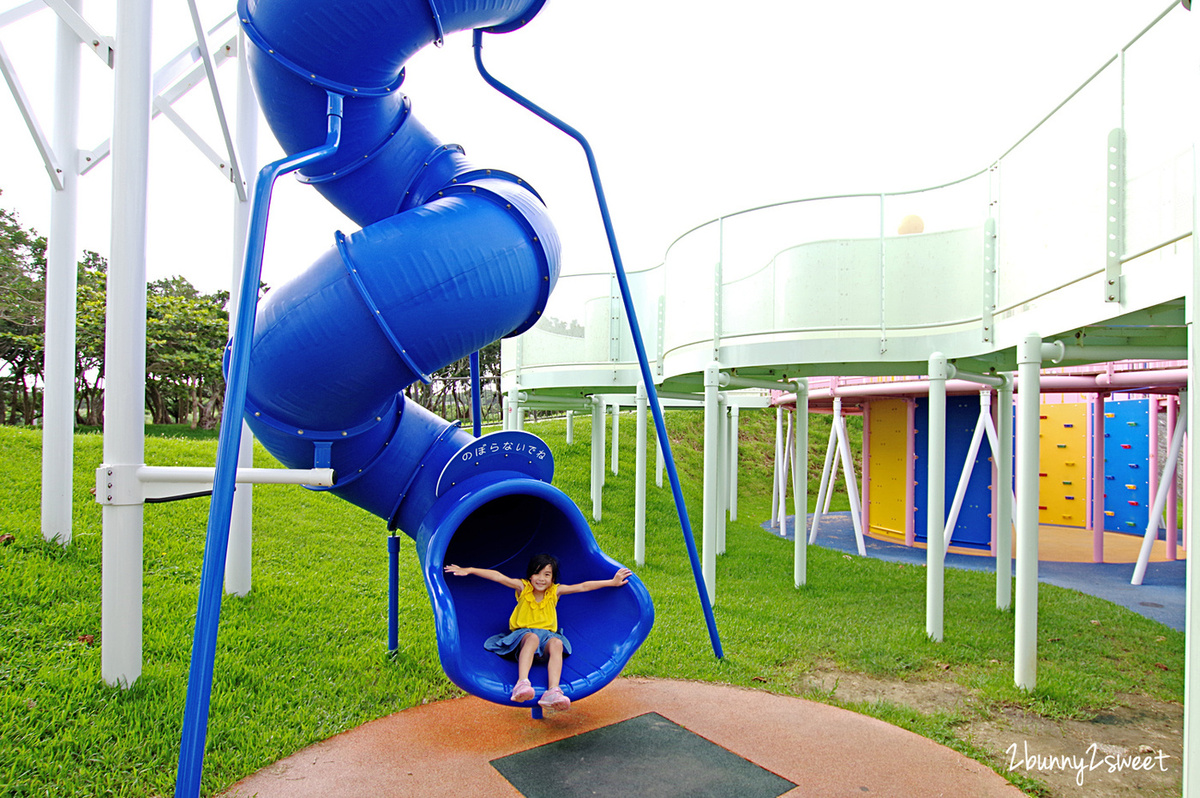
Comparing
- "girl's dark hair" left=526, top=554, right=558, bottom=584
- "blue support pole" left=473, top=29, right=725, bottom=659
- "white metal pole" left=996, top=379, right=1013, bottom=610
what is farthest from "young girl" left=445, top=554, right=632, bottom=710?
"white metal pole" left=996, top=379, right=1013, bottom=610

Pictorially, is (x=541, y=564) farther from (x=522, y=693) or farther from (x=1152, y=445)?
(x=1152, y=445)

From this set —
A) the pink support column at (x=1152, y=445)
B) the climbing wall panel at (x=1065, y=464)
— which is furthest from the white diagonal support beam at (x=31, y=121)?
the climbing wall panel at (x=1065, y=464)

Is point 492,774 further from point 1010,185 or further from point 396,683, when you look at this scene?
point 1010,185

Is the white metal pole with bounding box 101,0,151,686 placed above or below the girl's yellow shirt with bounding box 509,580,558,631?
above

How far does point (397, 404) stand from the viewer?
4016mm

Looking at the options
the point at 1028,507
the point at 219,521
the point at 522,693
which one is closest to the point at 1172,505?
the point at 1028,507

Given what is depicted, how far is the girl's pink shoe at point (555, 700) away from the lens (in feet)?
11.4

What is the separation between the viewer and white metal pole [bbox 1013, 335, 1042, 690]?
4625mm

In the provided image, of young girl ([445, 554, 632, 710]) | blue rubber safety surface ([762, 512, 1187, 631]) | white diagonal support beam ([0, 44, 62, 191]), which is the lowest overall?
blue rubber safety surface ([762, 512, 1187, 631])

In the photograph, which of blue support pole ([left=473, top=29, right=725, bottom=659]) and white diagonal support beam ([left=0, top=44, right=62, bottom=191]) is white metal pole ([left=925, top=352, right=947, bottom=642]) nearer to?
blue support pole ([left=473, top=29, right=725, bottom=659])

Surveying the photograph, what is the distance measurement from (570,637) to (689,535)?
1.16 metres

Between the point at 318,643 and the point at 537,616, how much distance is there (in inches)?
77.9

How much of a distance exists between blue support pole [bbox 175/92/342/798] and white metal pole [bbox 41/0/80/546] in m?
3.40

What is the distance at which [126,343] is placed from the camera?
3.81 m
